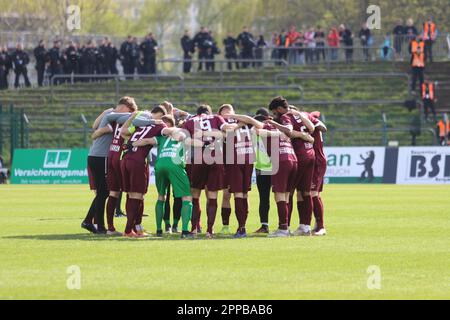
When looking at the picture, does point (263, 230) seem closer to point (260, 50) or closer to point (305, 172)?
point (305, 172)

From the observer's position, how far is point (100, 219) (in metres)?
20.3

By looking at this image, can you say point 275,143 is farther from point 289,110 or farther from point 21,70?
point 21,70

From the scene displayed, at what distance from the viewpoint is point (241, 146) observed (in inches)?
773

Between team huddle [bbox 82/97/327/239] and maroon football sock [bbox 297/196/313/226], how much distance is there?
16 mm

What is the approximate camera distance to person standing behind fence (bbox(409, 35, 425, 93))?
50938 millimetres

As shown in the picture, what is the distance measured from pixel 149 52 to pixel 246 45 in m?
4.74

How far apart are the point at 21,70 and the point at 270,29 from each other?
32211mm

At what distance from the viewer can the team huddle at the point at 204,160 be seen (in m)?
19.2

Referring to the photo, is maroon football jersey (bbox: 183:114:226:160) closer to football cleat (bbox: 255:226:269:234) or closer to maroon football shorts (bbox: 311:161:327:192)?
maroon football shorts (bbox: 311:161:327:192)

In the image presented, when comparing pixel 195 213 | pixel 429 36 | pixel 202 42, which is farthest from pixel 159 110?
pixel 202 42

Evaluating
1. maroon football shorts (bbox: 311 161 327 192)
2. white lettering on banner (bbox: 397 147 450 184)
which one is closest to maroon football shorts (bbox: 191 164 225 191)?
maroon football shorts (bbox: 311 161 327 192)

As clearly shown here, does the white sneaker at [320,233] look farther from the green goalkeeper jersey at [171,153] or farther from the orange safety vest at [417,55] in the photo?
the orange safety vest at [417,55]

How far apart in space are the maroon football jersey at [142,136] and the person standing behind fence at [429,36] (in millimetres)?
34765
